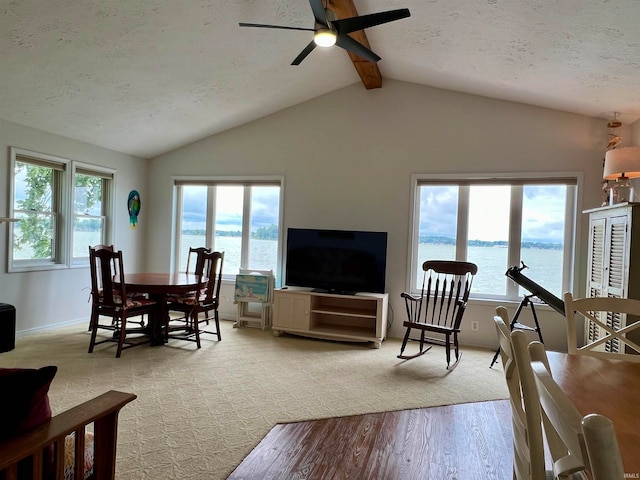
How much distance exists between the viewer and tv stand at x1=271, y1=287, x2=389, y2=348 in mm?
4402

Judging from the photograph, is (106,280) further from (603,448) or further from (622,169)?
(622,169)

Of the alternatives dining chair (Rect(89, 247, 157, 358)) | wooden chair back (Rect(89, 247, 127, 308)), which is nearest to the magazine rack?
dining chair (Rect(89, 247, 157, 358))

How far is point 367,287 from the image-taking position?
453 centimetres

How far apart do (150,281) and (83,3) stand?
243 centimetres

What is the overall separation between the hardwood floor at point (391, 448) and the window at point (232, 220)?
3.12 metres

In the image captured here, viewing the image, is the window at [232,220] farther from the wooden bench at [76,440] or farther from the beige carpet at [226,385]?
the wooden bench at [76,440]

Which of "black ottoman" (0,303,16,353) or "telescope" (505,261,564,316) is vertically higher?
"telescope" (505,261,564,316)

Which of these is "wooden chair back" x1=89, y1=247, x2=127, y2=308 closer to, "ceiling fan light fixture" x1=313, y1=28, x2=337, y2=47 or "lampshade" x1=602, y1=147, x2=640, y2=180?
"ceiling fan light fixture" x1=313, y1=28, x2=337, y2=47

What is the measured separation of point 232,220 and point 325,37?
11.6 ft

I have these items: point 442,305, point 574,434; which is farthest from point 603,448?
point 442,305

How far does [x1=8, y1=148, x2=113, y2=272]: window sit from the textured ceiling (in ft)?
1.49

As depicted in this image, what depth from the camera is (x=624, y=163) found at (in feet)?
11.1

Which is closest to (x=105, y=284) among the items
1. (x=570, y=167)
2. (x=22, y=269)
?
(x=22, y=269)

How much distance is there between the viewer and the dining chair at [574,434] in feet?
1.49
